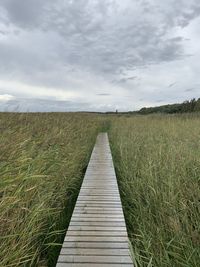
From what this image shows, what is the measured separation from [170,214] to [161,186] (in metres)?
0.77

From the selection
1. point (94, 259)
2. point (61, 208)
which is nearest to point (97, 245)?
point (94, 259)

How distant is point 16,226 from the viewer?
2559 mm

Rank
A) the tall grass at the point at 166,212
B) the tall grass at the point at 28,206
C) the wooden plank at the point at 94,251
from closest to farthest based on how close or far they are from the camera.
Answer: the tall grass at the point at 28,206
the wooden plank at the point at 94,251
the tall grass at the point at 166,212

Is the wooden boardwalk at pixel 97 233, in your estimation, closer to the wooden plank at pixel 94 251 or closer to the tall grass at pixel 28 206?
the wooden plank at pixel 94 251

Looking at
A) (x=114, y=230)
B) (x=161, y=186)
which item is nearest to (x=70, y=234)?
(x=114, y=230)

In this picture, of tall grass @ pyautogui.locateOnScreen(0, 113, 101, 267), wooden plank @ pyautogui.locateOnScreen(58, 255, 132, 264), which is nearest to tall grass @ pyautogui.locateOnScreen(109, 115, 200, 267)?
wooden plank @ pyautogui.locateOnScreen(58, 255, 132, 264)

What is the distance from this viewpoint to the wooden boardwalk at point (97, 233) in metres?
2.61

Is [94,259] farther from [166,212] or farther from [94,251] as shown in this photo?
[166,212]

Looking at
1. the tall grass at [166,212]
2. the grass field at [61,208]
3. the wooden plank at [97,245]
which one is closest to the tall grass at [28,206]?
the grass field at [61,208]

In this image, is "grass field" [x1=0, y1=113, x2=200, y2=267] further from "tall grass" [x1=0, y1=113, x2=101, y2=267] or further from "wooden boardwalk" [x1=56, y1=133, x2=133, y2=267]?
"wooden boardwalk" [x1=56, y1=133, x2=133, y2=267]

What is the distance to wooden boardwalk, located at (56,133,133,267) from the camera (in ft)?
8.57

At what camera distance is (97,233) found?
3.18m

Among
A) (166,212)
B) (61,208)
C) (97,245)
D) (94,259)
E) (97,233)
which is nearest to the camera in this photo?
(94,259)

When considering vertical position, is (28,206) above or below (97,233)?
above
